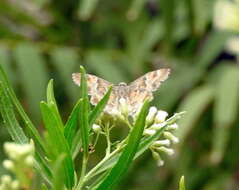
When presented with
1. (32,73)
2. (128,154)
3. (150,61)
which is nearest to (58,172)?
(128,154)

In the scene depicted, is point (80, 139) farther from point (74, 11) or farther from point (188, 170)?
point (74, 11)

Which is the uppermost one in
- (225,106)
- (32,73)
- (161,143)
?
(161,143)

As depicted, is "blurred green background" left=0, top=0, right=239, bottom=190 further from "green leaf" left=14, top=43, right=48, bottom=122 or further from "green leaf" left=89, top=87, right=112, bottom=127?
"green leaf" left=89, top=87, right=112, bottom=127

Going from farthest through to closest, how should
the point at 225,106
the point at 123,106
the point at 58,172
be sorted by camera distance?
the point at 225,106 < the point at 123,106 < the point at 58,172

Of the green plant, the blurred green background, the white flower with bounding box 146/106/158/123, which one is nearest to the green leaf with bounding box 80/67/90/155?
the green plant

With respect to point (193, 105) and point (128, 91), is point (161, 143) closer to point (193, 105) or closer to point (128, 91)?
point (128, 91)

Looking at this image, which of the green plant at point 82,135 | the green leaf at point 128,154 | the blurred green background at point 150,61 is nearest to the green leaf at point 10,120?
the green plant at point 82,135

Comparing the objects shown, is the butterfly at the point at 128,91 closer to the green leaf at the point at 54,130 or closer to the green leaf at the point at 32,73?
the green leaf at the point at 54,130
